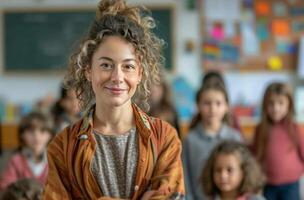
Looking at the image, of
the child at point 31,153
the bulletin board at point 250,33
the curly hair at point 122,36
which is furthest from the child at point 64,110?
the curly hair at point 122,36

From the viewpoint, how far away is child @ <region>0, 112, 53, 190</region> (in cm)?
284

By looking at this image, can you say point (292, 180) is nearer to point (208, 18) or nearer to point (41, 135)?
point (41, 135)

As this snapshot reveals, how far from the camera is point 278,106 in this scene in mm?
3143

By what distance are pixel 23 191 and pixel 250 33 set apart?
10.4 feet

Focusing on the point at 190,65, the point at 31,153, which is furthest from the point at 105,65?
the point at 190,65

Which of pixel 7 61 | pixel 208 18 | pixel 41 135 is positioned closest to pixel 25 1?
pixel 7 61

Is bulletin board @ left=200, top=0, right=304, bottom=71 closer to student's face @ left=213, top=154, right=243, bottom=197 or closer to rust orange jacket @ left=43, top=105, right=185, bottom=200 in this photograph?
student's face @ left=213, top=154, right=243, bottom=197

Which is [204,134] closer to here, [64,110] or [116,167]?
[64,110]

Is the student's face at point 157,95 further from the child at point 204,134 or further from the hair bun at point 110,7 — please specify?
the hair bun at point 110,7

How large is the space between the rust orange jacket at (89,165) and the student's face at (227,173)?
48.2 inches

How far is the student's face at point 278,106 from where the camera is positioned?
10.3 feet

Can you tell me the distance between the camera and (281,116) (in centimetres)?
319

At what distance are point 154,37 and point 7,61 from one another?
3.80m

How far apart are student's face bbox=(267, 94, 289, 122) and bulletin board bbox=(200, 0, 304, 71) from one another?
1.55 m
